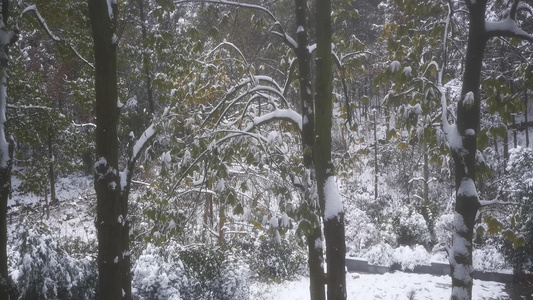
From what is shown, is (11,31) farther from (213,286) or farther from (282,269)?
(282,269)

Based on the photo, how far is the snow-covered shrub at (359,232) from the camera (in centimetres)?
1299

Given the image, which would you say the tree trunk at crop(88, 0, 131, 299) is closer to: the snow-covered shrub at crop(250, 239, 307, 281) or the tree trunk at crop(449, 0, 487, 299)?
the tree trunk at crop(449, 0, 487, 299)

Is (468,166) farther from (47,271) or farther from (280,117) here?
(47,271)

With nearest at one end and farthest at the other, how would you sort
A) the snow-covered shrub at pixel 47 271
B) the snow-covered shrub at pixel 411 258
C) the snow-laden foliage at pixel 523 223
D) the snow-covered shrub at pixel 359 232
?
the snow-covered shrub at pixel 47 271
the snow-laden foliage at pixel 523 223
the snow-covered shrub at pixel 411 258
the snow-covered shrub at pixel 359 232

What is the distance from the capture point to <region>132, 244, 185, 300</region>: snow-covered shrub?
7.39 meters

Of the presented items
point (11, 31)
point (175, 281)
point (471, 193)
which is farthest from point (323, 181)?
point (11, 31)

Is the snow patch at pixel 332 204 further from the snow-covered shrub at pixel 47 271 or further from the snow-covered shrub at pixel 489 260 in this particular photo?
the snow-covered shrub at pixel 489 260

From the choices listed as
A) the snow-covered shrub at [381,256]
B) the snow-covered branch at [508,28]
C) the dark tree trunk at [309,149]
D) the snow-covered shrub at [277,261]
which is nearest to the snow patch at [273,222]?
the dark tree trunk at [309,149]

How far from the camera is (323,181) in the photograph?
4.10 metres

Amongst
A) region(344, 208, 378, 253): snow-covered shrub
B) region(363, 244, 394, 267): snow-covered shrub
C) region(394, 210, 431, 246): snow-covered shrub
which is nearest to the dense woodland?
region(363, 244, 394, 267): snow-covered shrub

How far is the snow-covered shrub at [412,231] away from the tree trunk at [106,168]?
11.6m

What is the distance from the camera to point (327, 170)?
4.09m

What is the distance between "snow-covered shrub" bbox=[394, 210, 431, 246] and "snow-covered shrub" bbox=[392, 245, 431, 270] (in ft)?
6.03

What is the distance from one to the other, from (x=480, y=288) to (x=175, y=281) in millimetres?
7503
